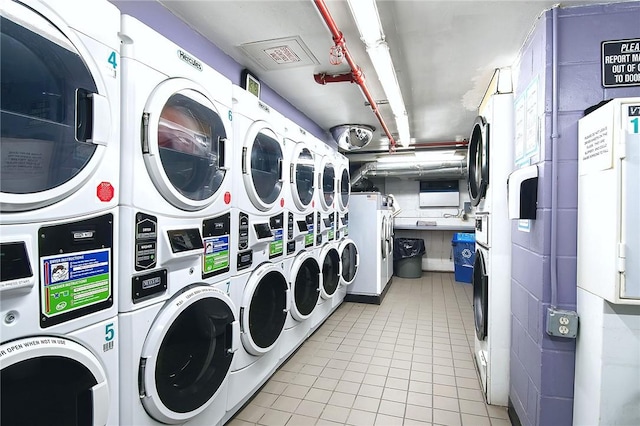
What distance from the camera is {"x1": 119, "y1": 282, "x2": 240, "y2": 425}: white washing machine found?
1.22 meters

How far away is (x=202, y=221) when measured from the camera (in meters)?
1.59

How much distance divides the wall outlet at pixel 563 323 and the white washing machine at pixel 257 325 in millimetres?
1625

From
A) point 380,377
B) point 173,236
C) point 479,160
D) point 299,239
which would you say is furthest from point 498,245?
point 173,236

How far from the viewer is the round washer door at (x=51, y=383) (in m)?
0.88

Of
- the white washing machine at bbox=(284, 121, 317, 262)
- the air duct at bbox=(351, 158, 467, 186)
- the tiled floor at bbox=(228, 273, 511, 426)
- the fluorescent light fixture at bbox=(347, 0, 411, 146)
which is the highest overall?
the fluorescent light fixture at bbox=(347, 0, 411, 146)

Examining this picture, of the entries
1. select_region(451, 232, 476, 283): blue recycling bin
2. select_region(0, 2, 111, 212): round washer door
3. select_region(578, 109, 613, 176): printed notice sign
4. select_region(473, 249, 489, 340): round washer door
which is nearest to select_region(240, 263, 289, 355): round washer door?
select_region(0, 2, 111, 212): round washer door

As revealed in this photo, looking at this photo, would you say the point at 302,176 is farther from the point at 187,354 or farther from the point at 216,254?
the point at 187,354

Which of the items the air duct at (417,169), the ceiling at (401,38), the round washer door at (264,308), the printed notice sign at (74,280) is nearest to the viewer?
the printed notice sign at (74,280)

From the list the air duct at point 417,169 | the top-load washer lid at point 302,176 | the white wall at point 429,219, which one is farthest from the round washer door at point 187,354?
the white wall at point 429,219

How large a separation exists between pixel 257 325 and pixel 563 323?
1.83 metres

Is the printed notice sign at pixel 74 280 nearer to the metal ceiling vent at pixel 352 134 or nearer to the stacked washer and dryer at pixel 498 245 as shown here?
the stacked washer and dryer at pixel 498 245

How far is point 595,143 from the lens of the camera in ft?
4.43

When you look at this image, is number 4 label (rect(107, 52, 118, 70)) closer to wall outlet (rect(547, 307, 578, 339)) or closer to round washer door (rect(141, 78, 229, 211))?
round washer door (rect(141, 78, 229, 211))

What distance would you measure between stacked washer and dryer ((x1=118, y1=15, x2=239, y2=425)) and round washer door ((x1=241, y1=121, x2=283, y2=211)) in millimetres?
180
